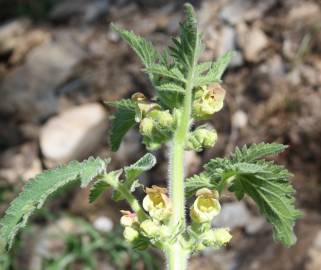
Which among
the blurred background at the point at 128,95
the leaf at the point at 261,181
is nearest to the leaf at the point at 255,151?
the leaf at the point at 261,181

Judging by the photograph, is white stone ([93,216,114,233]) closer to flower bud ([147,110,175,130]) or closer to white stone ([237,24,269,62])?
white stone ([237,24,269,62])

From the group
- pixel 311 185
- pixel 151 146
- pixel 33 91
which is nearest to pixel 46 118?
pixel 33 91

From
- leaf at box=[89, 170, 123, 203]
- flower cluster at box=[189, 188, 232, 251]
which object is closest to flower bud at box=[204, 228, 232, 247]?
flower cluster at box=[189, 188, 232, 251]

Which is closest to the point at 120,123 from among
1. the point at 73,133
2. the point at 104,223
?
the point at 104,223

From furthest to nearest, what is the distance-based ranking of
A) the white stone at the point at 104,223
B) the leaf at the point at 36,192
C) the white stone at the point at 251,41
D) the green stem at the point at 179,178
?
the white stone at the point at 251,41 < the white stone at the point at 104,223 < the green stem at the point at 179,178 < the leaf at the point at 36,192

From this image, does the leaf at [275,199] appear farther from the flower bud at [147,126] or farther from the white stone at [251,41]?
the white stone at [251,41]

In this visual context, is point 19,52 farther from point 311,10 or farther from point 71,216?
point 311,10

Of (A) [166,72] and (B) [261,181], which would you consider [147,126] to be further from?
(B) [261,181]
